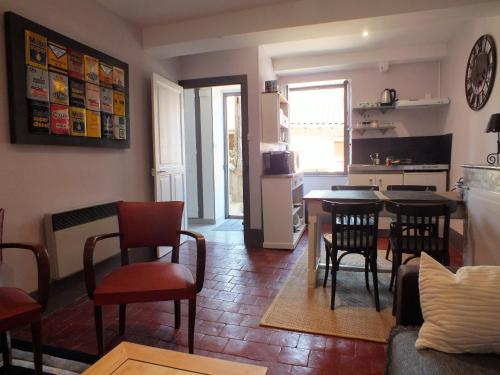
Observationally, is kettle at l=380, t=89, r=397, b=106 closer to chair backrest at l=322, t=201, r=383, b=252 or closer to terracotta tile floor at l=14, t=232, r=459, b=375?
chair backrest at l=322, t=201, r=383, b=252

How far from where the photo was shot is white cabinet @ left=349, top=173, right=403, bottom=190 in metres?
4.94

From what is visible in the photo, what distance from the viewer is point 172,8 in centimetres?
322

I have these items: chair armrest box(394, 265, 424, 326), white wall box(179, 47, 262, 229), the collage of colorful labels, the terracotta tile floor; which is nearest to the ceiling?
the collage of colorful labels

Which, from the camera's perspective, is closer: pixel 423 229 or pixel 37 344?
pixel 37 344

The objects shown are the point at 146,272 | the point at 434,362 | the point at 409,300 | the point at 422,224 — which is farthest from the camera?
the point at 422,224

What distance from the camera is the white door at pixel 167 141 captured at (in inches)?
148

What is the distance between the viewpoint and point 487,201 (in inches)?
99.7

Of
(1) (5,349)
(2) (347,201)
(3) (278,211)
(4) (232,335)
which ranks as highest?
(2) (347,201)

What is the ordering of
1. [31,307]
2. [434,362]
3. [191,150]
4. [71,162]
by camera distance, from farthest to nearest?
[191,150], [71,162], [31,307], [434,362]

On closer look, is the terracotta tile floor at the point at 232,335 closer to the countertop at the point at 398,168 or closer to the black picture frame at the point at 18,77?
the black picture frame at the point at 18,77

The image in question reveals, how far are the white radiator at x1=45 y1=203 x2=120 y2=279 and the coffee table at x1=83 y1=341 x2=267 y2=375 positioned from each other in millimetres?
1542

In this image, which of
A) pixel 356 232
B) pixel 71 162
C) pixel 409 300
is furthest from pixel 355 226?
pixel 71 162

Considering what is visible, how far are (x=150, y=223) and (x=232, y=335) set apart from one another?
3.10 ft

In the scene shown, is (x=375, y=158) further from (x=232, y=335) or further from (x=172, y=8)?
(x=232, y=335)
